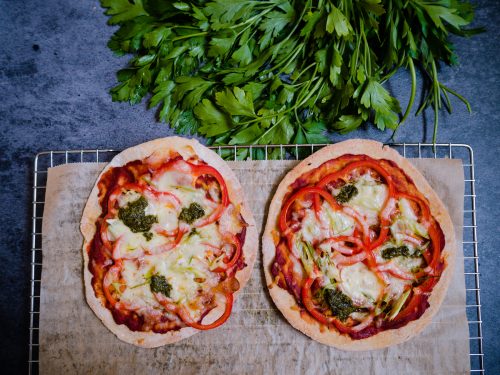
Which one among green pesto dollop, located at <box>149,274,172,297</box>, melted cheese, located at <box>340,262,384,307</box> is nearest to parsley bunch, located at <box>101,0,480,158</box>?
melted cheese, located at <box>340,262,384,307</box>

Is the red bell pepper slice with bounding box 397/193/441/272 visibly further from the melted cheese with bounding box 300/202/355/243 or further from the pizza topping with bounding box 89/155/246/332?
the pizza topping with bounding box 89/155/246/332

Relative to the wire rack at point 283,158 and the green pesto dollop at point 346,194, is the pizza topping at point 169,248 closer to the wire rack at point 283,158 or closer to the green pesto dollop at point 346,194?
the wire rack at point 283,158

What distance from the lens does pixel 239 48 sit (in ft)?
12.6

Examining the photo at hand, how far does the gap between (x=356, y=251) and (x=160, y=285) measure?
1.59 metres

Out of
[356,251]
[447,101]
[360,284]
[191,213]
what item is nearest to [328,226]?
[356,251]

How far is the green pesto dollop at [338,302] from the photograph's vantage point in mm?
3570

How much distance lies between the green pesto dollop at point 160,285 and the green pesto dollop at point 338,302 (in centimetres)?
126

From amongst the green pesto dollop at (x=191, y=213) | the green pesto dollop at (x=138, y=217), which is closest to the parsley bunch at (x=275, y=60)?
the green pesto dollop at (x=191, y=213)

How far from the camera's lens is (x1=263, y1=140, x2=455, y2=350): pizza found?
11.8 ft

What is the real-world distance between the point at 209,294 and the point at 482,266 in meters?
2.60

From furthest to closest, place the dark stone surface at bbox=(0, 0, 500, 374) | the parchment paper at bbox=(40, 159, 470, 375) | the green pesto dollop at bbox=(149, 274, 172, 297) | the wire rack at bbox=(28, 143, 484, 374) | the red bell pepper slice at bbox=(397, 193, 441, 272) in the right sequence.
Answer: the dark stone surface at bbox=(0, 0, 500, 374)
the wire rack at bbox=(28, 143, 484, 374)
the parchment paper at bbox=(40, 159, 470, 375)
the red bell pepper slice at bbox=(397, 193, 441, 272)
the green pesto dollop at bbox=(149, 274, 172, 297)

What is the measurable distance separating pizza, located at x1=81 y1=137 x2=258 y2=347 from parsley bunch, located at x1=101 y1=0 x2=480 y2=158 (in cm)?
51

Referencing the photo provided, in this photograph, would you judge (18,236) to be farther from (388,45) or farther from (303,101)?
(388,45)

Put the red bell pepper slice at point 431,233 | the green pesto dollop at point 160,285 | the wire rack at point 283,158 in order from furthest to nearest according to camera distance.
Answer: the wire rack at point 283,158
the red bell pepper slice at point 431,233
the green pesto dollop at point 160,285
